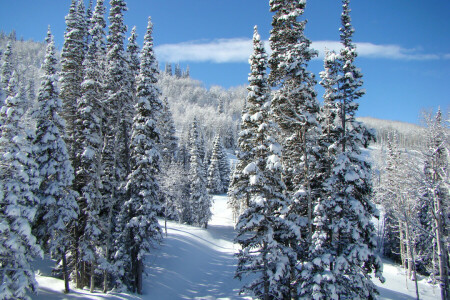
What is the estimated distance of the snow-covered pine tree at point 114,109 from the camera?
22.3m

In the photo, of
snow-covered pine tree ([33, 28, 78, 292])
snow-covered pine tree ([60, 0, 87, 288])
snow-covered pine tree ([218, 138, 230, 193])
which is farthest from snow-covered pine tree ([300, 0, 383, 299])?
snow-covered pine tree ([218, 138, 230, 193])

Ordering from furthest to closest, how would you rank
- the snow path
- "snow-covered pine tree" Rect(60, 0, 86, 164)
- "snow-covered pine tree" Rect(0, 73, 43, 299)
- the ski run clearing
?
the snow path < "snow-covered pine tree" Rect(60, 0, 86, 164) < the ski run clearing < "snow-covered pine tree" Rect(0, 73, 43, 299)

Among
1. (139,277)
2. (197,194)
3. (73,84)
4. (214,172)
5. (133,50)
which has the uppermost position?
(133,50)

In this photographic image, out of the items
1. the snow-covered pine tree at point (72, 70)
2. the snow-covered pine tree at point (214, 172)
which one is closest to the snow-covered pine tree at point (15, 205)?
the snow-covered pine tree at point (72, 70)

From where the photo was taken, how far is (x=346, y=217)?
16094 millimetres

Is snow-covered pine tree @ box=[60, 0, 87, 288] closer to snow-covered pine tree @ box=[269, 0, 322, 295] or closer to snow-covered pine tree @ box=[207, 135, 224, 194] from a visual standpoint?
snow-covered pine tree @ box=[269, 0, 322, 295]

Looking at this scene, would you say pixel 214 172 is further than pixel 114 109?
Yes

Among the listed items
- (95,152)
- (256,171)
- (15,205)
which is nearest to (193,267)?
(95,152)

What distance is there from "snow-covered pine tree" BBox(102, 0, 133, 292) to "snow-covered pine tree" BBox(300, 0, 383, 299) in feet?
51.4

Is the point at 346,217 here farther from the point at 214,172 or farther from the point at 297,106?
the point at 214,172

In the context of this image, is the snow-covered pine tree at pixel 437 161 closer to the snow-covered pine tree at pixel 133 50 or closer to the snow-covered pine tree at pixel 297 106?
the snow-covered pine tree at pixel 297 106

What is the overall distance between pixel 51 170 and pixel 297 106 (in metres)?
17.0

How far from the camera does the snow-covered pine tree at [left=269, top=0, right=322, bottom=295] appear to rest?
52.7 ft

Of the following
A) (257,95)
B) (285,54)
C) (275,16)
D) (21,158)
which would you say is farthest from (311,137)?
(21,158)
